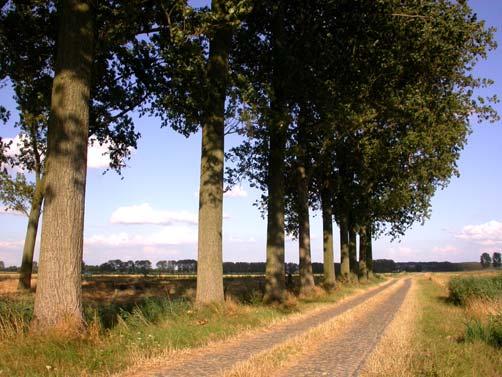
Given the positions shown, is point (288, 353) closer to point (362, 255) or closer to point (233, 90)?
point (233, 90)

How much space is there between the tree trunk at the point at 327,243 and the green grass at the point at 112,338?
709 inches

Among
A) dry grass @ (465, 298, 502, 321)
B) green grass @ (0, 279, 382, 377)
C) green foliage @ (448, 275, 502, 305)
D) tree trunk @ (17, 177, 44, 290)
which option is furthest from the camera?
tree trunk @ (17, 177, 44, 290)

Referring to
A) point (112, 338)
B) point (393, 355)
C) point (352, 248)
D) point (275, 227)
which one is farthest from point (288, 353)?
point (352, 248)

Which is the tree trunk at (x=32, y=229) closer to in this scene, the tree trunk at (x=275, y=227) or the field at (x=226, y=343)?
the tree trunk at (x=275, y=227)

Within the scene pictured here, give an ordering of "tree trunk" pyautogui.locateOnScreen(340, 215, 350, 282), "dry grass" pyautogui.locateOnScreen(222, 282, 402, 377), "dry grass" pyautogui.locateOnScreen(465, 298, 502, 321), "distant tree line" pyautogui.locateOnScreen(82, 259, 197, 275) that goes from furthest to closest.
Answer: "distant tree line" pyautogui.locateOnScreen(82, 259, 197, 275) → "tree trunk" pyautogui.locateOnScreen(340, 215, 350, 282) → "dry grass" pyautogui.locateOnScreen(465, 298, 502, 321) → "dry grass" pyautogui.locateOnScreen(222, 282, 402, 377)

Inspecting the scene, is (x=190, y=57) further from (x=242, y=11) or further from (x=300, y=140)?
(x=300, y=140)

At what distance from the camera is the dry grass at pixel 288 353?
776cm

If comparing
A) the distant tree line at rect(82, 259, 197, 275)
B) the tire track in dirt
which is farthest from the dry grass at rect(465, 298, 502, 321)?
the distant tree line at rect(82, 259, 197, 275)

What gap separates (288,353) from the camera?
9.66 m

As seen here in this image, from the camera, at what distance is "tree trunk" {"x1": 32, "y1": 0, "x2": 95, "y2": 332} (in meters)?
9.33

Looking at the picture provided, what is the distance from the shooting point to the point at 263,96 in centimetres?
1648

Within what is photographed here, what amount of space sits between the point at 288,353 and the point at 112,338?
10.8ft

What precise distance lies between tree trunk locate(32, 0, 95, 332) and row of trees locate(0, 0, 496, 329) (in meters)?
0.02

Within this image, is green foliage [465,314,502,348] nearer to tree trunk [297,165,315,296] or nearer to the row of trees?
the row of trees
